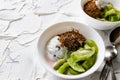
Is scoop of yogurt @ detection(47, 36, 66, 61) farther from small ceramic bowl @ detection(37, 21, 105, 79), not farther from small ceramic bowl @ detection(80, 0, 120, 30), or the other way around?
small ceramic bowl @ detection(80, 0, 120, 30)

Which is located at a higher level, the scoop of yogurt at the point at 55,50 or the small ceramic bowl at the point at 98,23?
the small ceramic bowl at the point at 98,23

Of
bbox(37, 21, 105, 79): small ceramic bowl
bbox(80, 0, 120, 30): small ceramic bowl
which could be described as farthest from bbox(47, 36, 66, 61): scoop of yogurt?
bbox(80, 0, 120, 30): small ceramic bowl

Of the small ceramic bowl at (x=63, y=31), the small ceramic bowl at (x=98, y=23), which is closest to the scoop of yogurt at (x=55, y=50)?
the small ceramic bowl at (x=63, y=31)

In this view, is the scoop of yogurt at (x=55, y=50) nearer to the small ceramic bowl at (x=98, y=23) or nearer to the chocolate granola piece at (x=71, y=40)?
the chocolate granola piece at (x=71, y=40)

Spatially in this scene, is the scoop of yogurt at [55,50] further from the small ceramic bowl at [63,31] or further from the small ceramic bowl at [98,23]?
the small ceramic bowl at [98,23]

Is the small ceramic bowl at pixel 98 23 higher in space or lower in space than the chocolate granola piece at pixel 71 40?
higher

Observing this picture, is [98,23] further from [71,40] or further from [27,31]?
[27,31]
